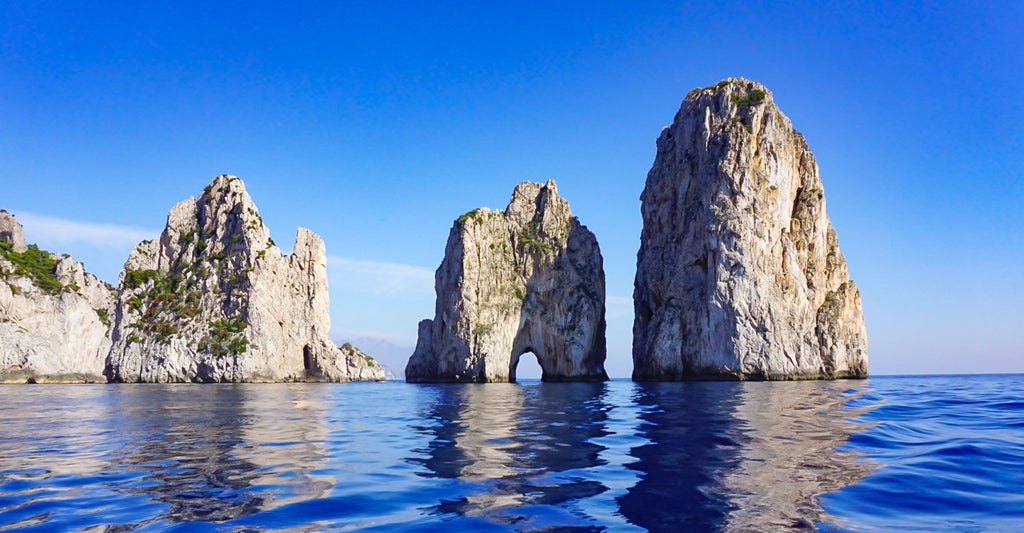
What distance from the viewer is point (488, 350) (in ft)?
271

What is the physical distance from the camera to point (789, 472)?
399 inches

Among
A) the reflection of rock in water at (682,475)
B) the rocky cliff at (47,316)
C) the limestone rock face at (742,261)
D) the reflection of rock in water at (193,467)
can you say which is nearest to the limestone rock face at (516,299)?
the limestone rock face at (742,261)

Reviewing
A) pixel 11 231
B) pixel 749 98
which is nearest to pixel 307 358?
pixel 11 231

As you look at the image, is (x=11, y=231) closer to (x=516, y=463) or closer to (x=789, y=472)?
(x=516, y=463)

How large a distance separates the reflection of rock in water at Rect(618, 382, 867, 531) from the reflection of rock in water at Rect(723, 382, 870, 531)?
0.01 meters

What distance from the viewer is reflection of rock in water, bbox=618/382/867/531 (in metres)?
7.33

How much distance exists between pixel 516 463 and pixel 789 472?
4.93m

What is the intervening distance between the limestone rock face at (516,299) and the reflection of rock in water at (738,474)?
66.1m

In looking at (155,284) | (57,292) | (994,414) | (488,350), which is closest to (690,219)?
(488,350)

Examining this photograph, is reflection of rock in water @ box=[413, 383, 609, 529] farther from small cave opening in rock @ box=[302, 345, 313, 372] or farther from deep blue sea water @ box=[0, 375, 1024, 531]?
small cave opening in rock @ box=[302, 345, 313, 372]

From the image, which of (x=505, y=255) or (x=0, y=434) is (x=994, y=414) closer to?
(x=0, y=434)

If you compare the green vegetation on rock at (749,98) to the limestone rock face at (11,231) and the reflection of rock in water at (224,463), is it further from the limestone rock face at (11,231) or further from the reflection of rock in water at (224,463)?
the limestone rock face at (11,231)

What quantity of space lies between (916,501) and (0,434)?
73.3 feet

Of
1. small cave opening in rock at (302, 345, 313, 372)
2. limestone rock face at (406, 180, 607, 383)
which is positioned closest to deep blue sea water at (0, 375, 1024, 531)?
limestone rock face at (406, 180, 607, 383)
